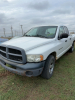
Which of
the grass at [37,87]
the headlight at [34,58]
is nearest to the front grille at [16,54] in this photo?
the headlight at [34,58]

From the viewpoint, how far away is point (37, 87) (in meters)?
2.44

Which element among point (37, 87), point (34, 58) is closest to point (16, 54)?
point (34, 58)

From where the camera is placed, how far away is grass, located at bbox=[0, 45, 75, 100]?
2.11 m

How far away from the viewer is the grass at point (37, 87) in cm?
211

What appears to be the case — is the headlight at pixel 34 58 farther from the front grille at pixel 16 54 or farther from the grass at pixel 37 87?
the grass at pixel 37 87

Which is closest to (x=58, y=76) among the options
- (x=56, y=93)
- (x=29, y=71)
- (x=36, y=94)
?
(x=56, y=93)

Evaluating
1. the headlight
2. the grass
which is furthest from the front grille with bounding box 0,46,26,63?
the grass

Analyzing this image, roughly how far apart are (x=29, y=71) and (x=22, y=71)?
184 mm

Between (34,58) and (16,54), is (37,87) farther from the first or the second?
(16,54)

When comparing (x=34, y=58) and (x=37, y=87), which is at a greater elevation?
(x=34, y=58)

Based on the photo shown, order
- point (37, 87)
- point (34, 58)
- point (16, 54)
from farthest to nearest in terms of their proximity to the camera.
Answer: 1. point (37, 87)
2. point (16, 54)
3. point (34, 58)

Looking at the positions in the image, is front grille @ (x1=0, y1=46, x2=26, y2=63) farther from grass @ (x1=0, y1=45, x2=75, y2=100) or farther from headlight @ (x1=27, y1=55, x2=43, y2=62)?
grass @ (x1=0, y1=45, x2=75, y2=100)

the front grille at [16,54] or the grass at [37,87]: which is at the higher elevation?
the front grille at [16,54]

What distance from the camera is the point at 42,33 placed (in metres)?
3.42
